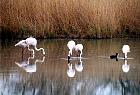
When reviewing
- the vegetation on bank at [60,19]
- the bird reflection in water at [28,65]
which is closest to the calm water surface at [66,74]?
the bird reflection in water at [28,65]

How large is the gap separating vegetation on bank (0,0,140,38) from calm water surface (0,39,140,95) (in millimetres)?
3080

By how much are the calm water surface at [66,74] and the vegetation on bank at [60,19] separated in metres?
3.08

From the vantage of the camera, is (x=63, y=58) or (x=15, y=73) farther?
(x=63, y=58)

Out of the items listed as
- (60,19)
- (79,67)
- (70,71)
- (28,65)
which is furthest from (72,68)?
(60,19)

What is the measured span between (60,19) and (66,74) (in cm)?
716

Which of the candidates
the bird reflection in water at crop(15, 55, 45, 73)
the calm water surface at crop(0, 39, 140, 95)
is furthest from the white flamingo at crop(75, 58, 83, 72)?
the bird reflection in water at crop(15, 55, 45, 73)

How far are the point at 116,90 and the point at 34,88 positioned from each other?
1.04 m

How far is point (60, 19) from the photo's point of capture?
15.1 m

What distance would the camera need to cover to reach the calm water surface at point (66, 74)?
6.87 meters

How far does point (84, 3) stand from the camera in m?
15.4

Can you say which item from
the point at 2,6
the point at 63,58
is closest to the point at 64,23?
the point at 2,6

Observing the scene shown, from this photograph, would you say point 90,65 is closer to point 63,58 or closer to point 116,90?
point 63,58

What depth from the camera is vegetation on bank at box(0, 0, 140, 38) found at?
14.9m

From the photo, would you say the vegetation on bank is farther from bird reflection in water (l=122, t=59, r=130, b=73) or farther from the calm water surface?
bird reflection in water (l=122, t=59, r=130, b=73)
